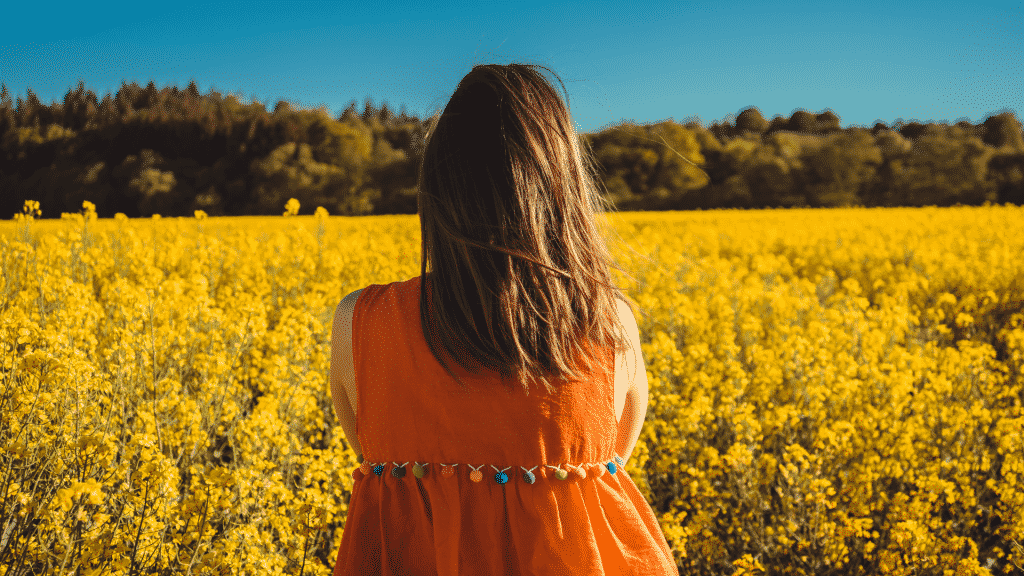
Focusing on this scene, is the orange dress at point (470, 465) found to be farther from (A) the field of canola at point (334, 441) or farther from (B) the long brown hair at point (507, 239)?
(A) the field of canola at point (334, 441)

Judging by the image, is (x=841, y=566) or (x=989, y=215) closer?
(x=841, y=566)

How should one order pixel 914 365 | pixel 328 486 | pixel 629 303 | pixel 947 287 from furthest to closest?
pixel 947 287 < pixel 914 365 < pixel 328 486 < pixel 629 303

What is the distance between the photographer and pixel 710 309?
221 inches

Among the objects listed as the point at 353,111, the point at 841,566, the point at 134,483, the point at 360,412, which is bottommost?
the point at 841,566

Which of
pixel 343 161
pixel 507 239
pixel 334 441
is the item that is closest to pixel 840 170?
pixel 343 161

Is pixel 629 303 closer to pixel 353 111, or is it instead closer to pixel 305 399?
pixel 305 399

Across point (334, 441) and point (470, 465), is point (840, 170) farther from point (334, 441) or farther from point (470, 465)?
point (470, 465)

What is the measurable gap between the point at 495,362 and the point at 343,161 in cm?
2578

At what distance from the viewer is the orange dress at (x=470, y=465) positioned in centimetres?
95

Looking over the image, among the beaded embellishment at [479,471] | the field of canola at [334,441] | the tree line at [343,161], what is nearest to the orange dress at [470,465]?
the beaded embellishment at [479,471]

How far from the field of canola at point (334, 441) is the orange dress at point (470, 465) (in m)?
0.38

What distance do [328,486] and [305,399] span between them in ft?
1.94

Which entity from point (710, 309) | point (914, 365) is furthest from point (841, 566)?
point (710, 309)

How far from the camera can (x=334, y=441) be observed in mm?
2770
